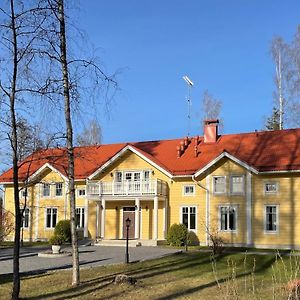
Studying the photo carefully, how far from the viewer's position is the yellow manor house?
28250mm

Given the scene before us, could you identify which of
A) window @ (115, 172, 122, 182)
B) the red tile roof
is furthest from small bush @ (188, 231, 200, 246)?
window @ (115, 172, 122, 182)

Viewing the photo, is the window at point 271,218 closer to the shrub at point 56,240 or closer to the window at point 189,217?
the window at point 189,217

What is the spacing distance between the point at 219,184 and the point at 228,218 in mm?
2062

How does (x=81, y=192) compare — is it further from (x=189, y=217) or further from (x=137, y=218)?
(x=189, y=217)

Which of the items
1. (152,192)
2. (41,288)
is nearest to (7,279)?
(41,288)

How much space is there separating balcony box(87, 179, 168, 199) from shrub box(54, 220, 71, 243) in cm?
239

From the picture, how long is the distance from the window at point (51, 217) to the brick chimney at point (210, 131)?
38.5ft

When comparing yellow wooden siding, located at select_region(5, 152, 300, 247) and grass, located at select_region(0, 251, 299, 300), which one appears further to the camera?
yellow wooden siding, located at select_region(5, 152, 300, 247)

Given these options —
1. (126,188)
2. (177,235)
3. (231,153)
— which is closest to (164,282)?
(177,235)

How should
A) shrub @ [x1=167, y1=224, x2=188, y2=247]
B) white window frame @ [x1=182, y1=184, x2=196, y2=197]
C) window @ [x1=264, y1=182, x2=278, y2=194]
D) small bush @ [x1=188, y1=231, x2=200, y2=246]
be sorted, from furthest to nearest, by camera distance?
white window frame @ [x1=182, y1=184, x2=196, y2=197] < small bush @ [x1=188, y1=231, x2=200, y2=246] < shrub @ [x1=167, y1=224, x2=188, y2=247] < window @ [x1=264, y1=182, x2=278, y2=194]

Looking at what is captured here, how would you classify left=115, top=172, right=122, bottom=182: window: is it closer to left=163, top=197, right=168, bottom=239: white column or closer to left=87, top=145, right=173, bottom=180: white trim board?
left=87, top=145, right=173, bottom=180: white trim board

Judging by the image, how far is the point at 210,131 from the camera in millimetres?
33938

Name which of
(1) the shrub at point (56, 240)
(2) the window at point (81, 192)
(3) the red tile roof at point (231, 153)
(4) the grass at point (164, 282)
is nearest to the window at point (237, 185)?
(3) the red tile roof at point (231, 153)

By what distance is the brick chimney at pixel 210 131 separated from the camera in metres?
33.8
